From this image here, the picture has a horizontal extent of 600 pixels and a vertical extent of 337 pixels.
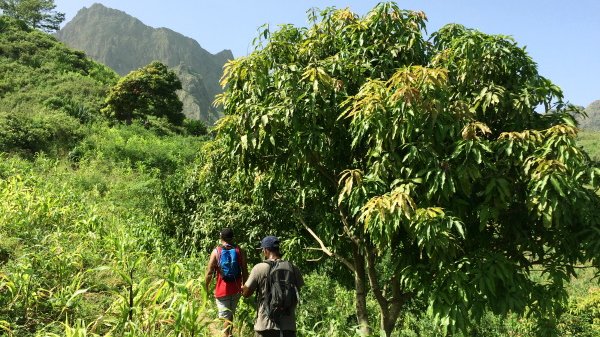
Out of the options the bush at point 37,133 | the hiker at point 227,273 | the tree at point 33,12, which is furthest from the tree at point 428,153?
the tree at point 33,12

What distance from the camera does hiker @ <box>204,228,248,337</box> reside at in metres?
4.76

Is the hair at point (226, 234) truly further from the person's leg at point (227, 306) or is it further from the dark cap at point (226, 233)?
the person's leg at point (227, 306)

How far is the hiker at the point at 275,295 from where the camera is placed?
13.0 feet

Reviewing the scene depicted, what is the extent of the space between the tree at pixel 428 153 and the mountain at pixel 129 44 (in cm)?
8798

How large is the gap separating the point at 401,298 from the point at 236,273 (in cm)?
195

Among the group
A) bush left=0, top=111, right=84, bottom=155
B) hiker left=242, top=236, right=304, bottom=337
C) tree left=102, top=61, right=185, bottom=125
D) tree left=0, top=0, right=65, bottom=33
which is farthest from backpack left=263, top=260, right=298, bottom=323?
tree left=0, top=0, right=65, bottom=33

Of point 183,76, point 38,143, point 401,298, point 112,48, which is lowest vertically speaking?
point 401,298

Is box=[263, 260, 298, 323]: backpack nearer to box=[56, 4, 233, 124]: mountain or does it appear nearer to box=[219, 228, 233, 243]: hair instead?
box=[219, 228, 233, 243]: hair

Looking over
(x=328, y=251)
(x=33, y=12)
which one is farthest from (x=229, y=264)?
(x=33, y=12)

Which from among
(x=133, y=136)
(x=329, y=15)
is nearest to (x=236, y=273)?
(x=329, y=15)

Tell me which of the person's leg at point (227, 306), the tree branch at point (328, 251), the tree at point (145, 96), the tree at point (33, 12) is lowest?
the person's leg at point (227, 306)

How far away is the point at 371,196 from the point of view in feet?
13.5

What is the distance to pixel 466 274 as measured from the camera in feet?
12.4

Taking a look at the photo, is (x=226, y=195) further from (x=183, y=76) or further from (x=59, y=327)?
(x=183, y=76)
